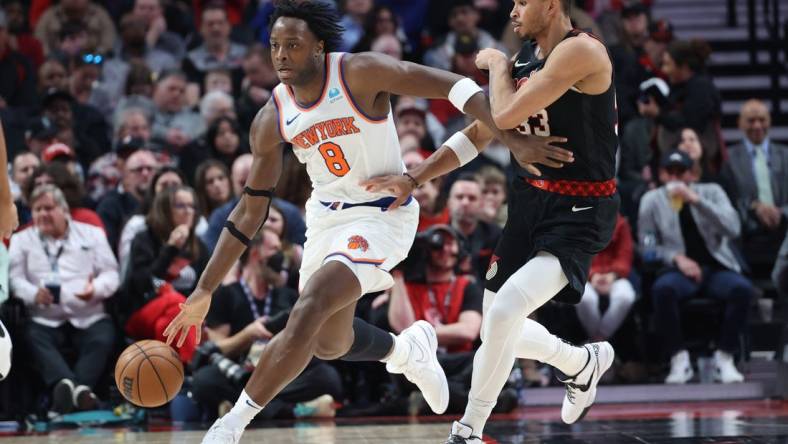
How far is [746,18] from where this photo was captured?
1469cm

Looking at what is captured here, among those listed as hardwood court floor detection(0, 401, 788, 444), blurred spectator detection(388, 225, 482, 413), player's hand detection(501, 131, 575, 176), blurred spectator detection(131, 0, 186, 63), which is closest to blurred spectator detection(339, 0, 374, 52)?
blurred spectator detection(131, 0, 186, 63)

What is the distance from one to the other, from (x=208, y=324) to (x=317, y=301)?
350 centimetres

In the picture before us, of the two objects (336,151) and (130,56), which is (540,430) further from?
(130,56)

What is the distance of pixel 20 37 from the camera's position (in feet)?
43.4

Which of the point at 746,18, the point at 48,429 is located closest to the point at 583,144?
the point at 48,429

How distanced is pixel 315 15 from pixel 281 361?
1.69 m

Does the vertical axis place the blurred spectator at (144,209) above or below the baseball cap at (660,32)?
below

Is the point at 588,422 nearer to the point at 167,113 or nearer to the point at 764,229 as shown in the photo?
the point at 764,229

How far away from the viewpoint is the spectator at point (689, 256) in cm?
959

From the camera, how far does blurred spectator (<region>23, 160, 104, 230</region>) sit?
947 cm

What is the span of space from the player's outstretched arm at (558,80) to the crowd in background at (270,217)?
3.11m

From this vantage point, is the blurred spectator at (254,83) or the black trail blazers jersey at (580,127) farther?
the blurred spectator at (254,83)

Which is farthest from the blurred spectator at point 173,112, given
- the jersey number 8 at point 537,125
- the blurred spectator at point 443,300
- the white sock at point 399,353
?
the jersey number 8 at point 537,125

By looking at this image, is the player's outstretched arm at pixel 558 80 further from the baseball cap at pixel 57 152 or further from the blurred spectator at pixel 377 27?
the blurred spectator at pixel 377 27
